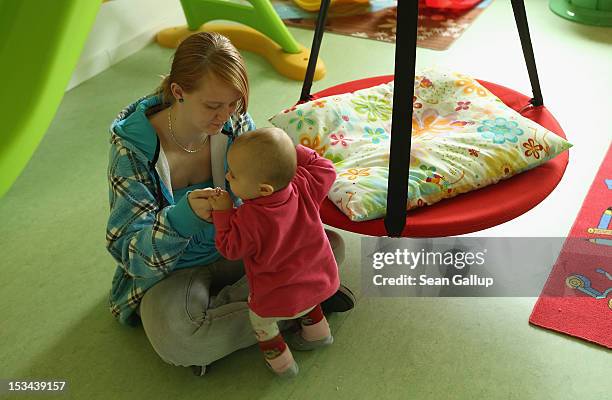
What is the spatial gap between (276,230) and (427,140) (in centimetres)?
54

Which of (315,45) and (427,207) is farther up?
(315,45)

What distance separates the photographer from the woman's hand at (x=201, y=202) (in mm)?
1429

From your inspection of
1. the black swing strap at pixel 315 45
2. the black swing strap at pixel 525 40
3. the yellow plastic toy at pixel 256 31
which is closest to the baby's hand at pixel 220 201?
the black swing strap at pixel 315 45

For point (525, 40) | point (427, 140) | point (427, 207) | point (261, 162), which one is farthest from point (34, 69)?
point (525, 40)

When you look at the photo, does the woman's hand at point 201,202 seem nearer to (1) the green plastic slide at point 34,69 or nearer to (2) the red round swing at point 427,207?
(2) the red round swing at point 427,207

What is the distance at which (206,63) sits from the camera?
4.77 ft

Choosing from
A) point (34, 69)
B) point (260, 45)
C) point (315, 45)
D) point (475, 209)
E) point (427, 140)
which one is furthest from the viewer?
point (260, 45)

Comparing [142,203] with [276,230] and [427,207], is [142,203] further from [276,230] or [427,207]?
[427,207]

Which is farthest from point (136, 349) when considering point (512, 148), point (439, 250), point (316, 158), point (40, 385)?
point (512, 148)

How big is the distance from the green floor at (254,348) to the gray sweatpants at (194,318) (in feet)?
0.29

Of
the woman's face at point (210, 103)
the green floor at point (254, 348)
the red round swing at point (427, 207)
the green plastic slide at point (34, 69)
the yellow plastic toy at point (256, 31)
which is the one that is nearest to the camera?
the green plastic slide at point (34, 69)

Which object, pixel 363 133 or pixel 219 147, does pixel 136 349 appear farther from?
pixel 363 133

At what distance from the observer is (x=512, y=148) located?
171 cm

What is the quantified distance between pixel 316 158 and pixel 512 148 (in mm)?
490
